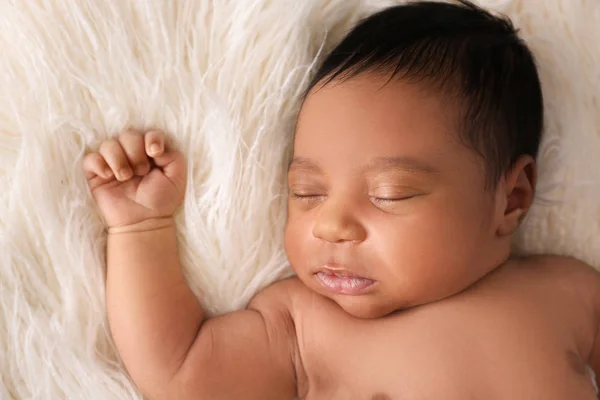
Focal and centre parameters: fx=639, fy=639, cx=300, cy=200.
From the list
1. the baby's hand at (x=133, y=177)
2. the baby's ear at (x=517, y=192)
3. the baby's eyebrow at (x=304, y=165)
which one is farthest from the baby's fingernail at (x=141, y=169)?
the baby's ear at (x=517, y=192)

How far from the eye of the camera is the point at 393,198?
982mm

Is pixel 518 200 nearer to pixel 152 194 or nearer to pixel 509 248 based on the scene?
pixel 509 248

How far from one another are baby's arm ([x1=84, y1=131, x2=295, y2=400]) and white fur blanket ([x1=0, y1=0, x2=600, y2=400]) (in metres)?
0.03

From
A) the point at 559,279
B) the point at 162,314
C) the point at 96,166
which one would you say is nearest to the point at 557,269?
the point at 559,279

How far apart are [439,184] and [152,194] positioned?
0.47 meters

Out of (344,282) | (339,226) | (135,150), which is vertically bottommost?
(344,282)

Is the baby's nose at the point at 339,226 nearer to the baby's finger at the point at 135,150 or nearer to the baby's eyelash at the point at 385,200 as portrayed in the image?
the baby's eyelash at the point at 385,200

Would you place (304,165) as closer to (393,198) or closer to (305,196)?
(305,196)

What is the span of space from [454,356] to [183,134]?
58 centimetres

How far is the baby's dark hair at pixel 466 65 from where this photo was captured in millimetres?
1003

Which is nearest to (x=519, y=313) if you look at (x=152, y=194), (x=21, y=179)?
(x=152, y=194)

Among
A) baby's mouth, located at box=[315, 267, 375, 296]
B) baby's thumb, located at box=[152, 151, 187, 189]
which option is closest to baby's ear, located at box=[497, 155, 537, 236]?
baby's mouth, located at box=[315, 267, 375, 296]

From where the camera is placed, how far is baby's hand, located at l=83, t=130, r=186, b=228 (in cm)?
106

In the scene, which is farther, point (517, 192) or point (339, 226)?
point (517, 192)
